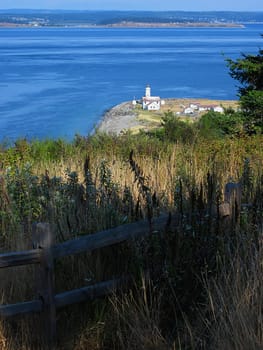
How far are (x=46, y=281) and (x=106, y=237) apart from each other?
48 centimetres

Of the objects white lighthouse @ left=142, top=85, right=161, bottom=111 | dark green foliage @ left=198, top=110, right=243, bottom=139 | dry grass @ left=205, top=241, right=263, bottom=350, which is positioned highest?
dry grass @ left=205, top=241, right=263, bottom=350

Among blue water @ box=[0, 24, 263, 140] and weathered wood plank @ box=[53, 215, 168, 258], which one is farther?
blue water @ box=[0, 24, 263, 140]

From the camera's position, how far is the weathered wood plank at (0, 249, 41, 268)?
3545 mm

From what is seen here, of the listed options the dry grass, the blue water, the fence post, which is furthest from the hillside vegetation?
the blue water

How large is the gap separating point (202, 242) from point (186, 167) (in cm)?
288

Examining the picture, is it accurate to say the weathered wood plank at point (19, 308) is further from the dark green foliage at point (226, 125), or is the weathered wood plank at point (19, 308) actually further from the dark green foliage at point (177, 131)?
the dark green foliage at point (226, 125)

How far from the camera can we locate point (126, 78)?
218ft

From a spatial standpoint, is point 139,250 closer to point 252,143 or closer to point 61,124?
point 252,143

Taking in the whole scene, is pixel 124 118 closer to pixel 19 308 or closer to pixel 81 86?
pixel 81 86

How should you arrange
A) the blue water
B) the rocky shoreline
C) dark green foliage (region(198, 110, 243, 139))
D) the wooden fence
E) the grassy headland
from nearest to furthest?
the grassy headland < the wooden fence < dark green foliage (region(198, 110, 243, 139)) < the blue water < the rocky shoreline

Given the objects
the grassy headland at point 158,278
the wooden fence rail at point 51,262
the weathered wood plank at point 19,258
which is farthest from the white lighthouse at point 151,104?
the weathered wood plank at point 19,258

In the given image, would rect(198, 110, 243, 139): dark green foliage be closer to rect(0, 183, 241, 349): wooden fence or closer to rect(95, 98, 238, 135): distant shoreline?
rect(0, 183, 241, 349): wooden fence

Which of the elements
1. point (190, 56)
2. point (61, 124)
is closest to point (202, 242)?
point (61, 124)

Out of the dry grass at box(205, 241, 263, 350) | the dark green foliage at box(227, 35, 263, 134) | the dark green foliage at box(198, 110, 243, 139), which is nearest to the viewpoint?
the dry grass at box(205, 241, 263, 350)
